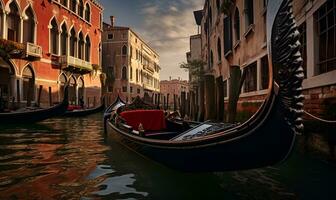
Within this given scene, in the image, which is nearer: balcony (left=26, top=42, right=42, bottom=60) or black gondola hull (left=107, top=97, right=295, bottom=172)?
black gondola hull (left=107, top=97, right=295, bottom=172)

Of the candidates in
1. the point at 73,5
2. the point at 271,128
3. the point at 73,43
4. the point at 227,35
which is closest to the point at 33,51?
the point at 73,43

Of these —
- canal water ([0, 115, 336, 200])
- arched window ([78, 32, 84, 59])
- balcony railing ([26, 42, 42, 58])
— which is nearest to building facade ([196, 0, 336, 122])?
canal water ([0, 115, 336, 200])

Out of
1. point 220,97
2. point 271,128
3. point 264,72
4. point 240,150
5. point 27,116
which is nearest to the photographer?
point 271,128

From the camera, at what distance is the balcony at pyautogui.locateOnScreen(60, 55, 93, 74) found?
16.7 metres

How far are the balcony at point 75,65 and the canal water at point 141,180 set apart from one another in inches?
522

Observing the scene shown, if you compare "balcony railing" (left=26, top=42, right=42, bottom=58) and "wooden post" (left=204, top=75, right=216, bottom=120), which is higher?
"balcony railing" (left=26, top=42, right=42, bottom=58)

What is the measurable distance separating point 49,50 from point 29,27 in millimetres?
1647

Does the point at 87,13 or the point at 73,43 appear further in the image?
the point at 87,13

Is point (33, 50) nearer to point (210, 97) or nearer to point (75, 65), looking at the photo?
point (75, 65)

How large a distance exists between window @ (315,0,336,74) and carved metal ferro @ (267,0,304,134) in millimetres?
2331

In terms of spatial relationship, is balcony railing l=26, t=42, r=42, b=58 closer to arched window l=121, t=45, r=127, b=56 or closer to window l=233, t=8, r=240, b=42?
window l=233, t=8, r=240, b=42

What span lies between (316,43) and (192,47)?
864 inches

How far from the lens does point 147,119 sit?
517 cm

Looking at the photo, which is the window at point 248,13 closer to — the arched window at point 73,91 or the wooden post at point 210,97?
the wooden post at point 210,97
